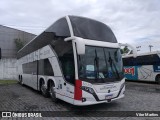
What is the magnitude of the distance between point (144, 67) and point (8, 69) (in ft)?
59.8

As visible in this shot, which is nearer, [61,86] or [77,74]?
[77,74]

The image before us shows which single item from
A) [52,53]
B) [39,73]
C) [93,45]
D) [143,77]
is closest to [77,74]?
[93,45]

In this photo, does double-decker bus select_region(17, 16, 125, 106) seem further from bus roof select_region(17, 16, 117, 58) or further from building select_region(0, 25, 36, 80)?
building select_region(0, 25, 36, 80)

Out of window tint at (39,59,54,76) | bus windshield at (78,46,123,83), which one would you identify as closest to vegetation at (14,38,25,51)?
window tint at (39,59,54,76)

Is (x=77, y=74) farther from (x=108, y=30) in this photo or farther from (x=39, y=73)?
(x=39, y=73)

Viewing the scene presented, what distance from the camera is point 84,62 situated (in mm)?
7250

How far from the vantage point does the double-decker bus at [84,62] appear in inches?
281

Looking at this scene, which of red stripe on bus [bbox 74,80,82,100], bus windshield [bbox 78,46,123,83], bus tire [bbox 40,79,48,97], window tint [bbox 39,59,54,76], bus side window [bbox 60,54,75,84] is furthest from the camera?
bus tire [bbox 40,79,48,97]

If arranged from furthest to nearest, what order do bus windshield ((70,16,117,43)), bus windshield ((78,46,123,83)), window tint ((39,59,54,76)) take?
1. window tint ((39,59,54,76))
2. bus windshield ((70,16,117,43))
3. bus windshield ((78,46,123,83))

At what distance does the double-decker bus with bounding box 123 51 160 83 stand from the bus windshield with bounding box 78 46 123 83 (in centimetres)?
1068

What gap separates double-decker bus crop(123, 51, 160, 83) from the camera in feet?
58.7

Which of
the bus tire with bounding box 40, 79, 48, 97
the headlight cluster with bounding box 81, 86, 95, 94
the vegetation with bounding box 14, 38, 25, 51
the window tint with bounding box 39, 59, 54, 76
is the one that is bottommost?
the bus tire with bounding box 40, 79, 48, 97

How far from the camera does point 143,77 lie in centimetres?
1942

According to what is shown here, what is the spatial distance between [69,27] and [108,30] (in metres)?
1.96
